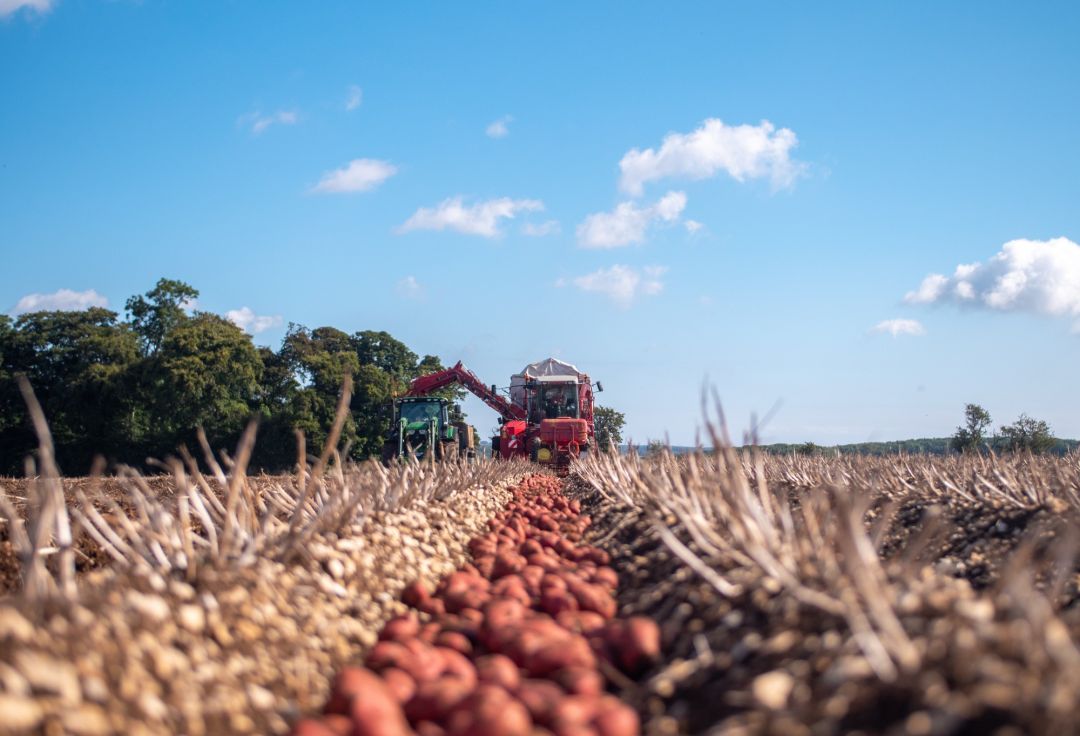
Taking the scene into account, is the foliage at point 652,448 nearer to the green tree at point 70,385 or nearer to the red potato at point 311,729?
the red potato at point 311,729

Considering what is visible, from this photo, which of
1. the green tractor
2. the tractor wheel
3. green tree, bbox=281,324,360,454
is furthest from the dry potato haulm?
green tree, bbox=281,324,360,454

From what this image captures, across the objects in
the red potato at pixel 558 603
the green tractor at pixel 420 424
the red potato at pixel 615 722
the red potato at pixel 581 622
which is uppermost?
the green tractor at pixel 420 424

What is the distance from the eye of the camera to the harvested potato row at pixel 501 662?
6.79 feet

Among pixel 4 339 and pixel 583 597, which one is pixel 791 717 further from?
pixel 4 339

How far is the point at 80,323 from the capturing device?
37.3 metres

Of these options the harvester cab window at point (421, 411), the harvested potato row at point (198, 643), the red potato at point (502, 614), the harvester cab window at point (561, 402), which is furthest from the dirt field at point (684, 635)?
the harvester cab window at point (561, 402)

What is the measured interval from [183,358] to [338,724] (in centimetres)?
3222

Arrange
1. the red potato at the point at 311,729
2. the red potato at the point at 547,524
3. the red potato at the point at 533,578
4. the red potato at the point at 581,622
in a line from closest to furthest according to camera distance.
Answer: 1. the red potato at the point at 311,729
2. the red potato at the point at 581,622
3. the red potato at the point at 533,578
4. the red potato at the point at 547,524

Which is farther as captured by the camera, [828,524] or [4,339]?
[4,339]

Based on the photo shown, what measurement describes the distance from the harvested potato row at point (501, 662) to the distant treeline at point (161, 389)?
28310 millimetres

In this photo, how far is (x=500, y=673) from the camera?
240cm

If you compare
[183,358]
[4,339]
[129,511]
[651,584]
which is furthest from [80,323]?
[651,584]

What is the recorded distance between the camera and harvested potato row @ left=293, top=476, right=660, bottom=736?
2068 millimetres

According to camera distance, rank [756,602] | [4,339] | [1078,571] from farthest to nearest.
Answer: [4,339]
[1078,571]
[756,602]
